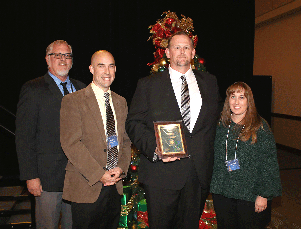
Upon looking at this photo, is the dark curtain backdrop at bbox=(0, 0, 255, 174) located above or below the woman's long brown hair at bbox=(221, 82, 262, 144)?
above

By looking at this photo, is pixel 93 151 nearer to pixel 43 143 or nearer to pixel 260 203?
pixel 43 143

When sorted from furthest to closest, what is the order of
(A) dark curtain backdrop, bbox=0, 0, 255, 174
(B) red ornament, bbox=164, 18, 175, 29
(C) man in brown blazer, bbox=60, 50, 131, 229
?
(A) dark curtain backdrop, bbox=0, 0, 255, 174
(B) red ornament, bbox=164, 18, 175, 29
(C) man in brown blazer, bbox=60, 50, 131, 229

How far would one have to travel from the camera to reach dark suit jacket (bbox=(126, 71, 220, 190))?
2.06 metres

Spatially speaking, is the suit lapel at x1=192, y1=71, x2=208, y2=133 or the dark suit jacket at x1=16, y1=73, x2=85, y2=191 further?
the dark suit jacket at x1=16, y1=73, x2=85, y2=191

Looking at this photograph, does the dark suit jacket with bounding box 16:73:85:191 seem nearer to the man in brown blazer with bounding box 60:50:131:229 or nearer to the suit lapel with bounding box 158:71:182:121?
the man in brown blazer with bounding box 60:50:131:229

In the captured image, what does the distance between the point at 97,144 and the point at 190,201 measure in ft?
2.91

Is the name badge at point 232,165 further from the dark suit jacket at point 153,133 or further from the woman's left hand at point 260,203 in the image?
the woman's left hand at point 260,203

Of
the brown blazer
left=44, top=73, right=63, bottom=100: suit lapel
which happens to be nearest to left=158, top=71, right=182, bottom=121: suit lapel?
the brown blazer

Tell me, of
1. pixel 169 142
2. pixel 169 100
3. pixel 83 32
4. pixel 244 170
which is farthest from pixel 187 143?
pixel 83 32

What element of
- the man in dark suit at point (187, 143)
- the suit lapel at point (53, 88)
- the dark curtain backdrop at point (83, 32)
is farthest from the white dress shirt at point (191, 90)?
the dark curtain backdrop at point (83, 32)

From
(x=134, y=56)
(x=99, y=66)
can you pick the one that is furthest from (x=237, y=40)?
(x=99, y=66)

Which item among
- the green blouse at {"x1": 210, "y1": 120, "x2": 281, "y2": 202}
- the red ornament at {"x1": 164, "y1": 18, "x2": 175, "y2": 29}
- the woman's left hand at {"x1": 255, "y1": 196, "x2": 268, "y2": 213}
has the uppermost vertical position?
the red ornament at {"x1": 164, "y1": 18, "x2": 175, "y2": 29}

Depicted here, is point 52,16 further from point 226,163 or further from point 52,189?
point 226,163

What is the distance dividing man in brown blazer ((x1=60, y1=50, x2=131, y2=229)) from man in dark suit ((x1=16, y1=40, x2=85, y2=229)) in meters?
0.27
